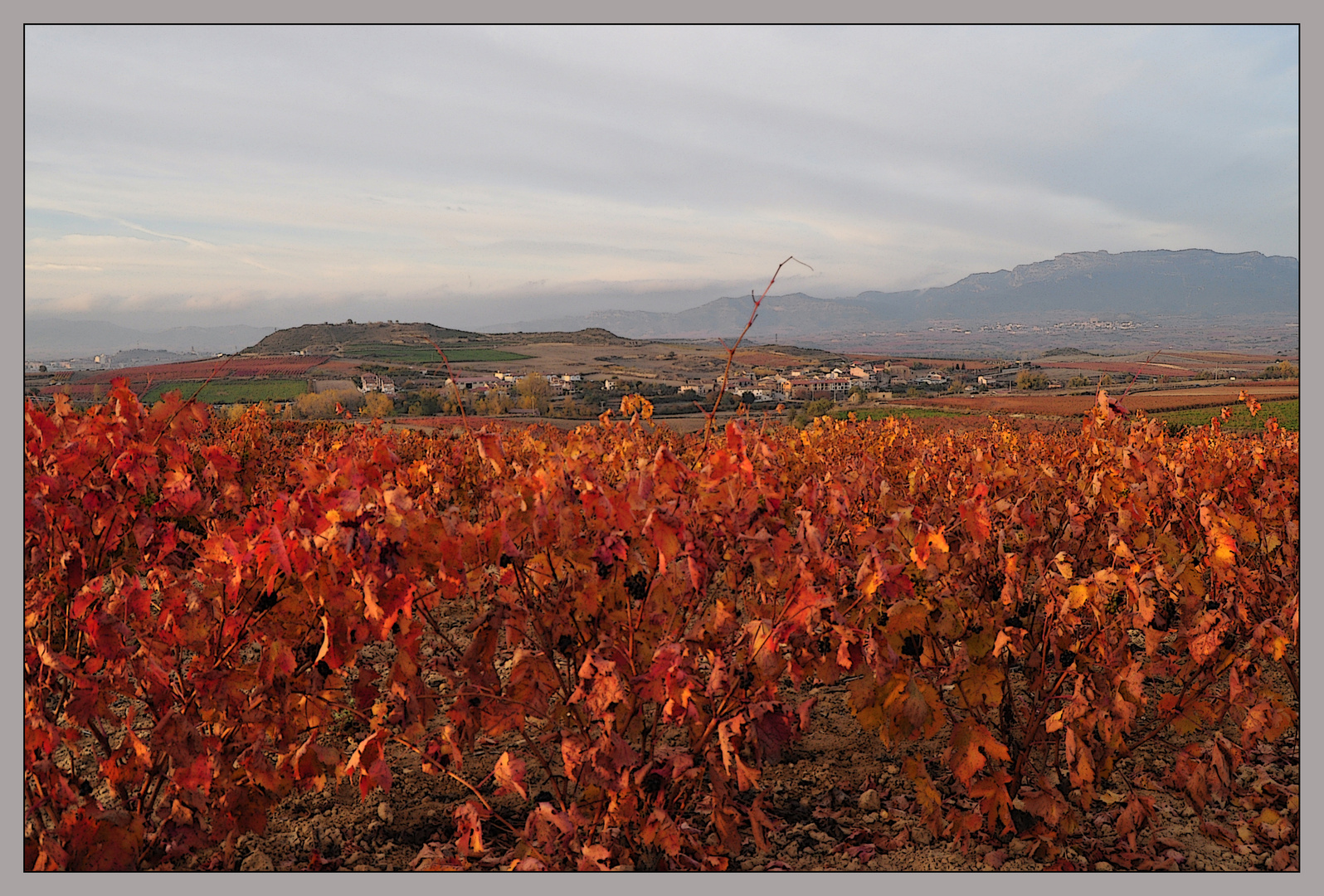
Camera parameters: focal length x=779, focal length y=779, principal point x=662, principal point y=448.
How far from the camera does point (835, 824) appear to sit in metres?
2.85

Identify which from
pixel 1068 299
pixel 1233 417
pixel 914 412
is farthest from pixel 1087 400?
pixel 1068 299

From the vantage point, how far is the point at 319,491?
7.37ft

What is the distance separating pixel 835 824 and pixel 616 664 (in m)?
1.28

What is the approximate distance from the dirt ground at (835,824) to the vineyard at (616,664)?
1 centimetres

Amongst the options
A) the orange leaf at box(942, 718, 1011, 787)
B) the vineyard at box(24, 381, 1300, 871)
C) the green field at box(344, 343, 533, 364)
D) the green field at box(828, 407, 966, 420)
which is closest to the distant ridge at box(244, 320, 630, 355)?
the green field at box(344, 343, 533, 364)

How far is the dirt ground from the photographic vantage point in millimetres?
2652

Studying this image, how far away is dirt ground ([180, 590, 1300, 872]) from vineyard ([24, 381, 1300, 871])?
14 millimetres

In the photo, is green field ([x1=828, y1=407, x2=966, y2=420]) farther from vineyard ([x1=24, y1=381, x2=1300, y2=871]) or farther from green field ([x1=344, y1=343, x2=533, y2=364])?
vineyard ([x1=24, y1=381, x2=1300, y2=871])

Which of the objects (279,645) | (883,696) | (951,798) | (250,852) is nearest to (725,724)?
(883,696)

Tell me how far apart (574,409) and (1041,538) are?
250 inches

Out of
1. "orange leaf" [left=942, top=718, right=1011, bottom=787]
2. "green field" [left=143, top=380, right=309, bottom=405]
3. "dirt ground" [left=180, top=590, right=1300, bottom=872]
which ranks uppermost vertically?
"green field" [left=143, top=380, right=309, bottom=405]

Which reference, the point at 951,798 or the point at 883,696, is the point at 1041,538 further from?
the point at 951,798

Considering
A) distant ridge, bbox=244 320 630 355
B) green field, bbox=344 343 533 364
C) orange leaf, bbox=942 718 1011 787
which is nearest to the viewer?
orange leaf, bbox=942 718 1011 787

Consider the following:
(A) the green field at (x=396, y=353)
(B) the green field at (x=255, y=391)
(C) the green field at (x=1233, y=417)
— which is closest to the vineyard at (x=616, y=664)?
(B) the green field at (x=255, y=391)
